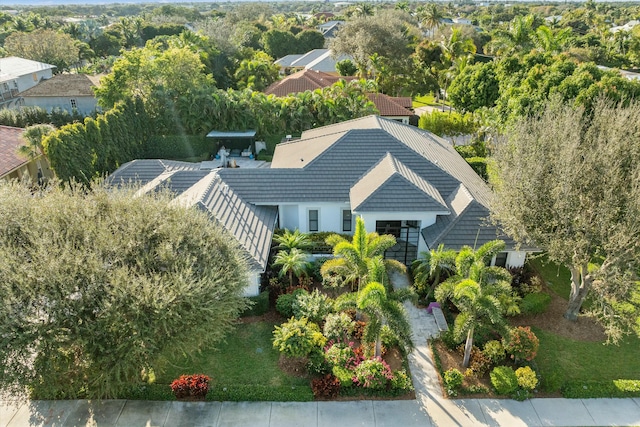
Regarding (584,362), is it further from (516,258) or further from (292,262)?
(292,262)

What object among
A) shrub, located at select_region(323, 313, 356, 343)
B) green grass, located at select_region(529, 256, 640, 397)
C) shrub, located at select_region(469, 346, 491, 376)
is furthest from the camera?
Result: shrub, located at select_region(323, 313, 356, 343)

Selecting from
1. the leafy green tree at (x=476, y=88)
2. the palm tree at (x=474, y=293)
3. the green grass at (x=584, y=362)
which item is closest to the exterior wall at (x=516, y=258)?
the green grass at (x=584, y=362)

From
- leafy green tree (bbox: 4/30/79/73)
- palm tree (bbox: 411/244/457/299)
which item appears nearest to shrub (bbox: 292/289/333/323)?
palm tree (bbox: 411/244/457/299)

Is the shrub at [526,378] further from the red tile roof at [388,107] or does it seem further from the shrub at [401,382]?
the red tile roof at [388,107]

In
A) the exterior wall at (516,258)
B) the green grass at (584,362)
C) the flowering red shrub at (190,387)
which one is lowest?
the green grass at (584,362)

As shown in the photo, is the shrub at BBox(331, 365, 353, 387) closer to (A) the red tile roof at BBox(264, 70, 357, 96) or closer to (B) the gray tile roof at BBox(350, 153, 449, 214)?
(B) the gray tile roof at BBox(350, 153, 449, 214)

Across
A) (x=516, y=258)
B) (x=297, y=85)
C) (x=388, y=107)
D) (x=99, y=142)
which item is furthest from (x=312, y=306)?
(x=297, y=85)
